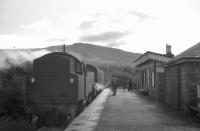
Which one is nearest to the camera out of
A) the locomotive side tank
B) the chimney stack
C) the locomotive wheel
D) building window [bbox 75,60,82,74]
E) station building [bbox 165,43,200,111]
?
the locomotive wheel

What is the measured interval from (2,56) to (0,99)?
613cm

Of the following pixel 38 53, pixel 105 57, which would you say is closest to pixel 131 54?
pixel 105 57

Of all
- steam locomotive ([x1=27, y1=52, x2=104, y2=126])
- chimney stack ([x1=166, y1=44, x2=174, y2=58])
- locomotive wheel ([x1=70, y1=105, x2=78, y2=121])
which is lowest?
locomotive wheel ([x1=70, y1=105, x2=78, y2=121])

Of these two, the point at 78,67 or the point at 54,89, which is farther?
the point at 78,67

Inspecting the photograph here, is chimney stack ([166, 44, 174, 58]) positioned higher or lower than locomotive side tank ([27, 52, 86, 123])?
higher

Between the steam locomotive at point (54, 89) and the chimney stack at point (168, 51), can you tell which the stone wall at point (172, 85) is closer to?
the steam locomotive at point (54, 89)

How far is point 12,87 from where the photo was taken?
15453 millimetres

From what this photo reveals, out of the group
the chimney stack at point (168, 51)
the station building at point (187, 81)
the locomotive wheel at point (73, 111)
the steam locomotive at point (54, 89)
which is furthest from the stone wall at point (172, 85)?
the chimney stack at point (168, 51)

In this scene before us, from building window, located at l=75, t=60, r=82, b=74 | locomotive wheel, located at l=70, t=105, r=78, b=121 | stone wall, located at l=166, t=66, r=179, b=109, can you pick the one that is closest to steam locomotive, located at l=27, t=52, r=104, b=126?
locomotive wheel, located at l=70, t=105, r=78, b=121

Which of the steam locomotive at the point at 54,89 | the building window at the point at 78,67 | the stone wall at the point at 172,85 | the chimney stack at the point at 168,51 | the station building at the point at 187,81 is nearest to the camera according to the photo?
the steam locomotive at the point at 54,89

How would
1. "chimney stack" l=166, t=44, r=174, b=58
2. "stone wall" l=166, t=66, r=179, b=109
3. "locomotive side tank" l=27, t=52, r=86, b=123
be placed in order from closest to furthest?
1. "locomotive side tank" l=27, t=52, r=86, b=123
2. "stone wall" l=166, t=66, r=179, b=109
3. "chimney stack" l=166, t=44, r=174, b=58

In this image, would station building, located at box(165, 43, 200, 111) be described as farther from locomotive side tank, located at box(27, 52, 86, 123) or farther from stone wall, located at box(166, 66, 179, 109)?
locomotive side tank, located at box(27, 52, 86, 123)

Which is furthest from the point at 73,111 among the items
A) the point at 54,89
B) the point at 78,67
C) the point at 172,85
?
the point at 172,85

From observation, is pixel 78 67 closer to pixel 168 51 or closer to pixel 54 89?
pixel 54 89
